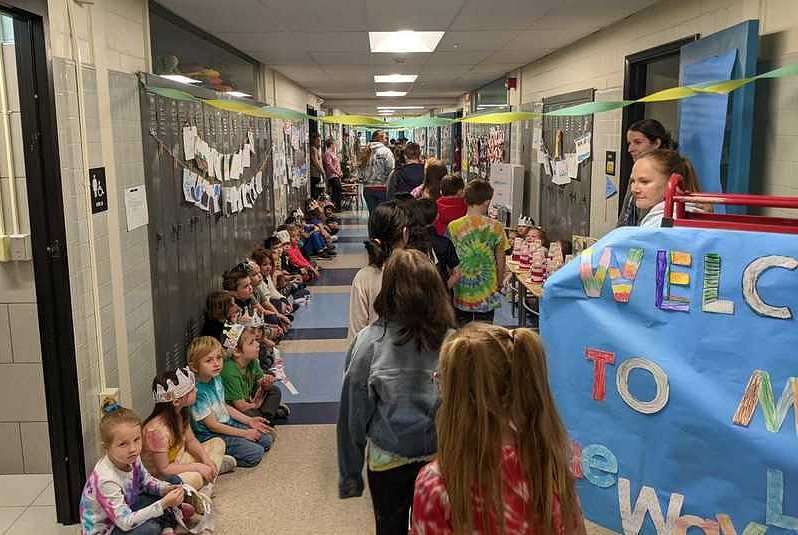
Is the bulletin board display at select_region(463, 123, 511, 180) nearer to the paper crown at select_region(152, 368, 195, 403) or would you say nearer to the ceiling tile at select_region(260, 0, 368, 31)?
the ceiling tile at select_region(260, 0, 368, 31)

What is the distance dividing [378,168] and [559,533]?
9051 mm

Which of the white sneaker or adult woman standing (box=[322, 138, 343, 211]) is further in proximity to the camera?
adult woman standing (box=[322, 138, 343, 211])

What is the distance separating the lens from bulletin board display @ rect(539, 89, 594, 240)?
21.1ft

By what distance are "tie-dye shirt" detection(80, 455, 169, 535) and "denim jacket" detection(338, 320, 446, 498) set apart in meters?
1.19

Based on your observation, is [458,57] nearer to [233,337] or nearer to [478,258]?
[478,258]

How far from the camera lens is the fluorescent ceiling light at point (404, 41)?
6461 mm

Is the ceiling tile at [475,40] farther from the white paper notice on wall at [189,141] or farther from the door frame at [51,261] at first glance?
the door frame at [51,261]

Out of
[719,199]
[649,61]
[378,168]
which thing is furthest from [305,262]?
[719,199]

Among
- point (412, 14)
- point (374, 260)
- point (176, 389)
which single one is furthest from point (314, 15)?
point (176, 389)

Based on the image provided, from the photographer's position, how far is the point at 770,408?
2.04m

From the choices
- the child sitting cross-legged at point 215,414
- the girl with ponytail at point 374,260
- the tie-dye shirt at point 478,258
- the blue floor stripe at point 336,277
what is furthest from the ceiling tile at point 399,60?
the girl with ponytail at point 374,260

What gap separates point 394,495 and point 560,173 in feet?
17.9

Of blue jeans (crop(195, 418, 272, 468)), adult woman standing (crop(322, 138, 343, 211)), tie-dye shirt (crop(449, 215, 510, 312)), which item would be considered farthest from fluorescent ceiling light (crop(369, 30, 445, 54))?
adult woman standing (crop(322, 138, 343, 211))

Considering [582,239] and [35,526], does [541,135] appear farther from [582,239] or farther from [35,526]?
[35,526]
